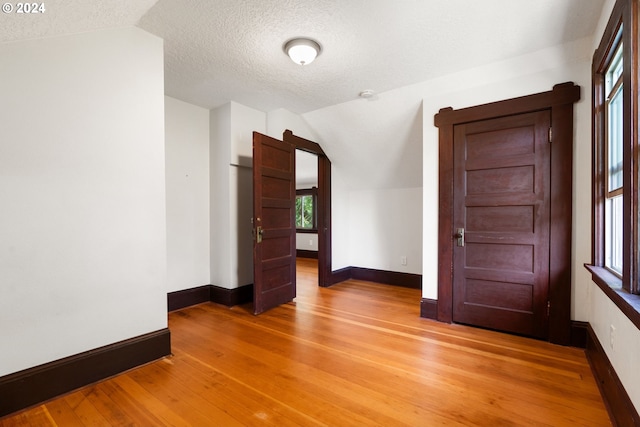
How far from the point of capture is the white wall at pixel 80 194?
1.61 meters

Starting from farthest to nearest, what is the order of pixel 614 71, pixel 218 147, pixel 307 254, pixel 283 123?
pixel 307 254, pixel 283 123, pixel 218 147, pixel 614 71

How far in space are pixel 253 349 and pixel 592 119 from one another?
3.16 meters

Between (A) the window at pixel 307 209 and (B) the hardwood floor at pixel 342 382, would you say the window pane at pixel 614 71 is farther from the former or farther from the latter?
(A) the window at pixel 307 209

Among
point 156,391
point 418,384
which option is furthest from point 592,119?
point 156,391

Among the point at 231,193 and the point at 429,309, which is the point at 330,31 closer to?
the point at 231,193

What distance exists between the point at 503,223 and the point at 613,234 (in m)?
0.71

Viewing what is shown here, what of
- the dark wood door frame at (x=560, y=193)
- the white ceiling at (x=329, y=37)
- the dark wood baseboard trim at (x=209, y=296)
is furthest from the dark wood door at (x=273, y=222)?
the dark wood door frame at (x=560, y=193)

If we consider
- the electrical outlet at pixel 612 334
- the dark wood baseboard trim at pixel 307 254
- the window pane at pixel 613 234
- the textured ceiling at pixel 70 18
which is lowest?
the dark wood baseboard trim at pixel 307 254


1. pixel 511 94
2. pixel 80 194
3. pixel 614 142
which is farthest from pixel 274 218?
pixel 614 142

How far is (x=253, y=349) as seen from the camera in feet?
7.55

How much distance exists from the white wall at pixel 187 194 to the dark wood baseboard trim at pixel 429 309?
100 inches

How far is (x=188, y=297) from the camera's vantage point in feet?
11.1

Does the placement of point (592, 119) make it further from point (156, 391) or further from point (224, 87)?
point (156, 391)

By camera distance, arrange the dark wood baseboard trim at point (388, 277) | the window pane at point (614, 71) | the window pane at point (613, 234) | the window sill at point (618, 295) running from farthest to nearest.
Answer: the dark wood baseboard trim at point (388, 277) < the window pane at point (613, 234) < the window pane at point (614, 71) < the window sill at point (618, 295)
